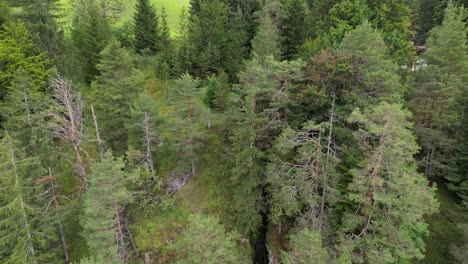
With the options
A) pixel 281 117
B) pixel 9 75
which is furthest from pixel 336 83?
pixel 9 75

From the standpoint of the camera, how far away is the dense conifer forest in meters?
17.2

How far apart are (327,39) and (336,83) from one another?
5546 millimetres

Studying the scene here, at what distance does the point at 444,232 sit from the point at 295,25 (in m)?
22.4

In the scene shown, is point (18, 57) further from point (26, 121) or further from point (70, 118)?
point (70, 118)

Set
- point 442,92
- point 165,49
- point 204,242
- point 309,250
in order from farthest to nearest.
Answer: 1. point 165,49
2. point 442,92
3. point 204,242
4. point 309,250

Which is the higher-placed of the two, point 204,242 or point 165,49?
point 165,49

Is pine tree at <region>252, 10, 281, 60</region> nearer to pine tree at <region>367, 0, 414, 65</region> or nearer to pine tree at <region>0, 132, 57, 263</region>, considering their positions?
pine tree at <region>367, 0, 414, 65</region>

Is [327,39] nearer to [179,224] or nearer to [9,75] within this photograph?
[179,224]

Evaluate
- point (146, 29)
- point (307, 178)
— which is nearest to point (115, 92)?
point (307, 178)

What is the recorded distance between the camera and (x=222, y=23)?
34031 millimetres

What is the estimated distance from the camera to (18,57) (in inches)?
1048

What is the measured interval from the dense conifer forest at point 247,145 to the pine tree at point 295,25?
5.5 inches

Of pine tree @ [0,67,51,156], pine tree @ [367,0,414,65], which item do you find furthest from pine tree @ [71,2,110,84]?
pine tree @ [367,0,414,65]

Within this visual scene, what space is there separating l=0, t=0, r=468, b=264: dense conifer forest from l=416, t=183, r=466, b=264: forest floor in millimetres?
149
